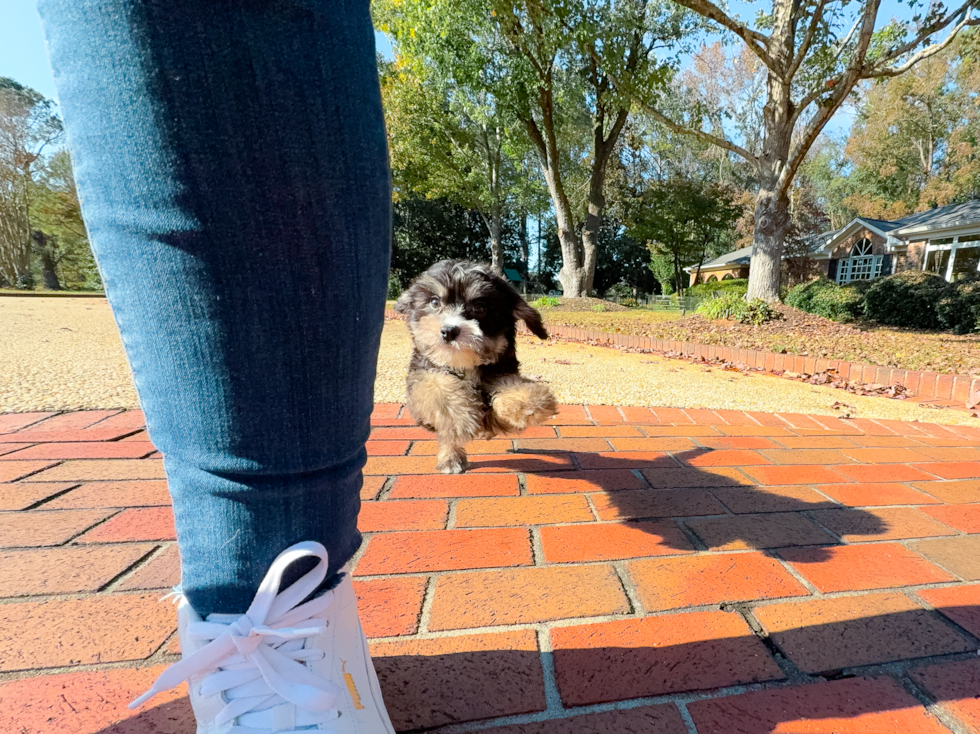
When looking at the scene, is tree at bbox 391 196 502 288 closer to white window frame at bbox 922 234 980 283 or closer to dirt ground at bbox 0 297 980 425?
white window frame at bbox 922 234 980 283

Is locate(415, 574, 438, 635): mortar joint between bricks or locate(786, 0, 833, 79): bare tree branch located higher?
locate(786, 0, 833, 79): bare tree branch

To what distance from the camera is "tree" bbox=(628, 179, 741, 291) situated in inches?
1063

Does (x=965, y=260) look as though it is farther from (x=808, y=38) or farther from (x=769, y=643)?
(x=769, y=643)

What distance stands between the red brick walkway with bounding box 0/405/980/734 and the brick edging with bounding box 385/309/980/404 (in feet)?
5.35

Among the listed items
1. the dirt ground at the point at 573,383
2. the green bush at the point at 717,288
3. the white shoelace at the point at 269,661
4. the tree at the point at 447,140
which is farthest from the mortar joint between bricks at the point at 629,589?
the green bush at the point at 717,288

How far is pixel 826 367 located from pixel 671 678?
5664mm

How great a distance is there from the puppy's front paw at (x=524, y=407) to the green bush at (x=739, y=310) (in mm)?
9155

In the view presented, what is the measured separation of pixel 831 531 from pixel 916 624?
545mm

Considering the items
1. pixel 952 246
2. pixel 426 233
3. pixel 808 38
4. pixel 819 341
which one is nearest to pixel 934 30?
pixel 808 38

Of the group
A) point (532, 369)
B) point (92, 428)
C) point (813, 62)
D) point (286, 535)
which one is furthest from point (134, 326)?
point (813, 62)

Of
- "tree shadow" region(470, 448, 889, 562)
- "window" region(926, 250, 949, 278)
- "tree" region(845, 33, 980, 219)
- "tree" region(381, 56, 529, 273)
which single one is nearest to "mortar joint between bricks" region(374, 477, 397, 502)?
"tree shadow" region(470, 448, 889, 562)

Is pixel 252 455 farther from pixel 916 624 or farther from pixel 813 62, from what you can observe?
pixel 813 62

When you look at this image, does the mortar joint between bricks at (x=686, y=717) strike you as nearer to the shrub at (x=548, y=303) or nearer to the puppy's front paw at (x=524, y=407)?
the puppy's front paw at (x=524, y=407)

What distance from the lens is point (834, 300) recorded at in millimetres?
13492
